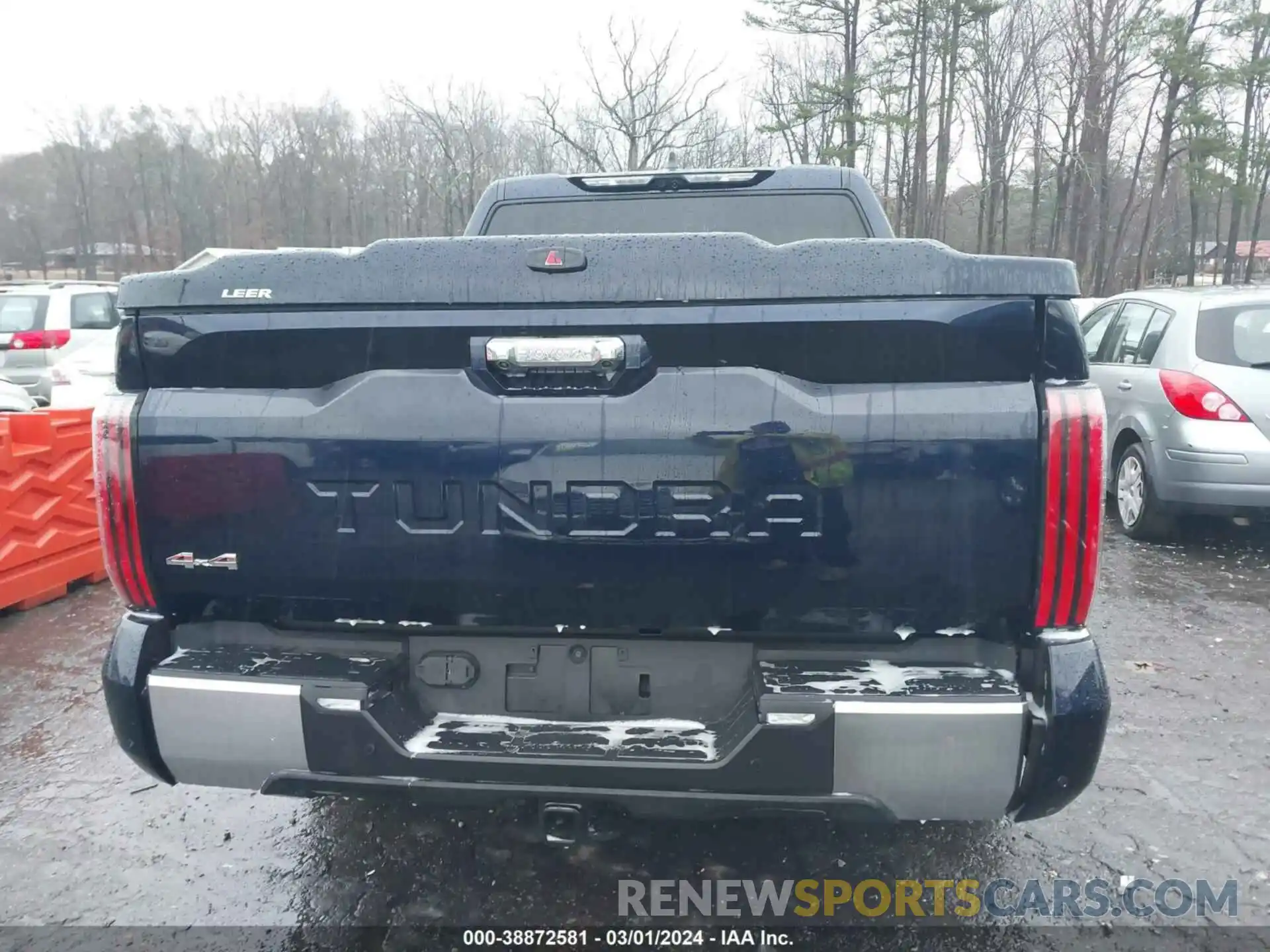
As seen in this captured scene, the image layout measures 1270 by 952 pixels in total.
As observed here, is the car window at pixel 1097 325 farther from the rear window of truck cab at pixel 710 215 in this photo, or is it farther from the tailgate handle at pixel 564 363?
the tailgate handle at pixel 564 363

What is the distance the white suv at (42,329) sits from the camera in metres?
12.5

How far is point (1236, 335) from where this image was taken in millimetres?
5738

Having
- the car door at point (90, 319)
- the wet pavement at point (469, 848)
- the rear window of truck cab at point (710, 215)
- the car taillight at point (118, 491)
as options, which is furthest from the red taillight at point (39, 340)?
the car taillight at point (118, 491)

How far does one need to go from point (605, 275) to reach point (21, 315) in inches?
546

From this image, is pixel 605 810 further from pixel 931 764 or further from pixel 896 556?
pixel 896 556

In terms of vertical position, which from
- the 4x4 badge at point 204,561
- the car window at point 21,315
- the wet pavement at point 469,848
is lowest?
the wet pavement at point 469,848

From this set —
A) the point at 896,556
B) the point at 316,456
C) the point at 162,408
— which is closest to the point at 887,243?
the point at 896,556

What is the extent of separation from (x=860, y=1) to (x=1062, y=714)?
2793 centimetres

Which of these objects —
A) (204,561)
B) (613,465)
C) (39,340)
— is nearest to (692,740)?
(613,465)

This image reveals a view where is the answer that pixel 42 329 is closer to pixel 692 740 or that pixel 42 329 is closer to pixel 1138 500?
pixel 1138 500

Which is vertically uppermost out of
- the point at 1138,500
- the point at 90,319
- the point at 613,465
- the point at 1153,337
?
the point at 90,319

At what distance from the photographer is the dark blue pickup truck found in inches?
77.1

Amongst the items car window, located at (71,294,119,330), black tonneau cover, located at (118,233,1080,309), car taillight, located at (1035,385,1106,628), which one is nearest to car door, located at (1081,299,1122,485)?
car taillight, located at (1035,385,1106,628)

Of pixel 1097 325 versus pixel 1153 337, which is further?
pixel 1097 325
